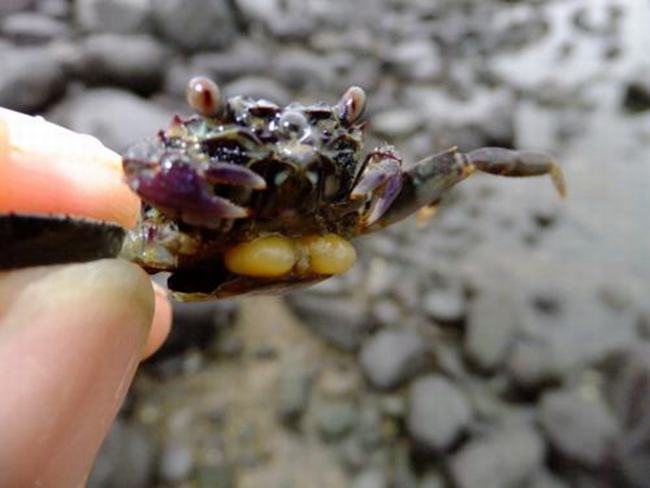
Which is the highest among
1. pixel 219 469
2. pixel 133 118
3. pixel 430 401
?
pixel 133 118

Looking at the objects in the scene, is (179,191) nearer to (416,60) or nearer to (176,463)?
(176,463)

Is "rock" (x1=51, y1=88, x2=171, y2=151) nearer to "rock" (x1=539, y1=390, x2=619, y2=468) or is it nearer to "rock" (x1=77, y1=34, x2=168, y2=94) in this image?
"rock" (x1=77, y1=34, x2=168, y2=94)

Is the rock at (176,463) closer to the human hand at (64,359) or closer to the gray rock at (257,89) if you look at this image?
the human hand at (64,359)

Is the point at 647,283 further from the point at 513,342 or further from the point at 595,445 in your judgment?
the point at 595,445

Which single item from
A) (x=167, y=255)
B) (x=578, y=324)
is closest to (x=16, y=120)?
(x=167, y=255)

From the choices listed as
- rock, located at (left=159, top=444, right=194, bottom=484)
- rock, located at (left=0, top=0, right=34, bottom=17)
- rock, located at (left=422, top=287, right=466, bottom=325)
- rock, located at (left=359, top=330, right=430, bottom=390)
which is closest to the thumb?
rock, located at (left=159, top=444, right=194, bottom=484)

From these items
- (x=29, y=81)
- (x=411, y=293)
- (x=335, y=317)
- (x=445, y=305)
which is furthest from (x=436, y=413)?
(x=29, y=81)
